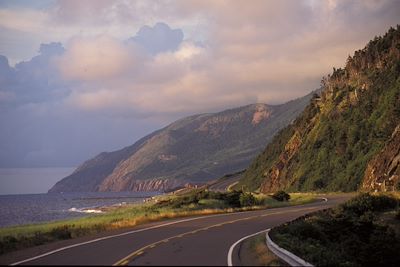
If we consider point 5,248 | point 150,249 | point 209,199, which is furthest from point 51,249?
point 209,199

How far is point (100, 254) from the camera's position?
17.3m

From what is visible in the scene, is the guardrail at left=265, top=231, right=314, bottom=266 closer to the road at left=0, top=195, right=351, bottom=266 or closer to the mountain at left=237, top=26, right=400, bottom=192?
the road at left=0, top=195, right=351, bottom=266

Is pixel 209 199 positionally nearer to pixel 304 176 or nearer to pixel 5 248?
pixel 5 248

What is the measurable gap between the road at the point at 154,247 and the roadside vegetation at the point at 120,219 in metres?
1.40

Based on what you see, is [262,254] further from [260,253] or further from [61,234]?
[61,234]

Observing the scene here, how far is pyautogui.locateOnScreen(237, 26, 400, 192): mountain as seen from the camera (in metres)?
72.3

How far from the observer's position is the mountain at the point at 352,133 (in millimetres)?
72312

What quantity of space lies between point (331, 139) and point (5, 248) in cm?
7538

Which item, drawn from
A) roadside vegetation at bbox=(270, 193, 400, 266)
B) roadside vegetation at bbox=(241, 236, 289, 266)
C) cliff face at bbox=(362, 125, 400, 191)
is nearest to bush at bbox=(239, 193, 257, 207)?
roadside vegetation at bbox=(270, 193, 400, 266)

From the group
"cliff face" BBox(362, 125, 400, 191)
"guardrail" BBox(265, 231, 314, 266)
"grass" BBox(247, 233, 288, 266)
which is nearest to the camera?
"guardrail" BBox(265, 231, 314, 266)

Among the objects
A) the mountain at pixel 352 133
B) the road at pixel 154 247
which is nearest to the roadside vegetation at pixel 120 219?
the road at pixel 154 247

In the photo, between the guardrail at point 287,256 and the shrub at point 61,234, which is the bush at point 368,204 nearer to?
the guardrail at point 287,256

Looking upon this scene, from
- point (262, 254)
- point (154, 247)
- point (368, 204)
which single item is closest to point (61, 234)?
point (154, 247)

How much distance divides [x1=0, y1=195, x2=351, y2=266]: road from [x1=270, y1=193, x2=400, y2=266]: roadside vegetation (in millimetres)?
2213
